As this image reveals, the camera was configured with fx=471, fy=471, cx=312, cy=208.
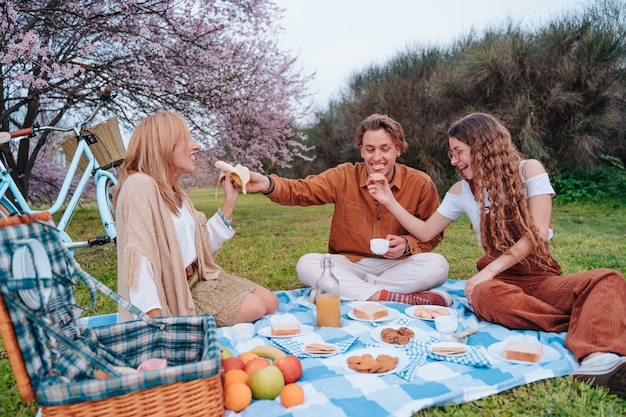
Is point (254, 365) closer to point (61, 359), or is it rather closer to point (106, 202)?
point (61, 359)

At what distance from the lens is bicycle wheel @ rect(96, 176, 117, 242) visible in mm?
4793

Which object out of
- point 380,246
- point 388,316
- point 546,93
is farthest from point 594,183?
point 388,316

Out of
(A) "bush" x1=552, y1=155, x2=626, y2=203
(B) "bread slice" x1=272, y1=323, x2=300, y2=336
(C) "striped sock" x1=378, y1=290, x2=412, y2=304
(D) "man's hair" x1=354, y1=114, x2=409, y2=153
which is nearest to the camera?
(B) "bread slice" x1=272, y1=323, x2=300, y2=336

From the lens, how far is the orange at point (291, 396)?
1951mm

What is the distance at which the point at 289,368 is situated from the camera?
2.12m

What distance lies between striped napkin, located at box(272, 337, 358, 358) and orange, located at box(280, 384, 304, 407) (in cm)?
47

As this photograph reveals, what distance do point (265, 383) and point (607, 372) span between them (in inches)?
58.5

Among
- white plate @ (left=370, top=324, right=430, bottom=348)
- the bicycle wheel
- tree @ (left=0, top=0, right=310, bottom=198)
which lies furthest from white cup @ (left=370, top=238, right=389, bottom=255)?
tree @ (left=0, top=0, right=310, bottom=198)

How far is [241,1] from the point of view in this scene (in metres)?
8.14

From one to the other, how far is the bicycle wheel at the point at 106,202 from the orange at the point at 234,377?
126 inches

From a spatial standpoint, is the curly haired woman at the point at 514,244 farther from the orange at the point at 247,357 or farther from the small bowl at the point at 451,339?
the orange at the point at 247,357

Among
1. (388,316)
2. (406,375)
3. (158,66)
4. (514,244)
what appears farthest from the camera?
(158,66)

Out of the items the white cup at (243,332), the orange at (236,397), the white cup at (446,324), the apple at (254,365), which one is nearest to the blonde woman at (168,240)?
the white cup at (243,332)

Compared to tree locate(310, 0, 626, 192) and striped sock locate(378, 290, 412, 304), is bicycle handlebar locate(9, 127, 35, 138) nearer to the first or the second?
striped sock locate(378, 290, 412, 304)
